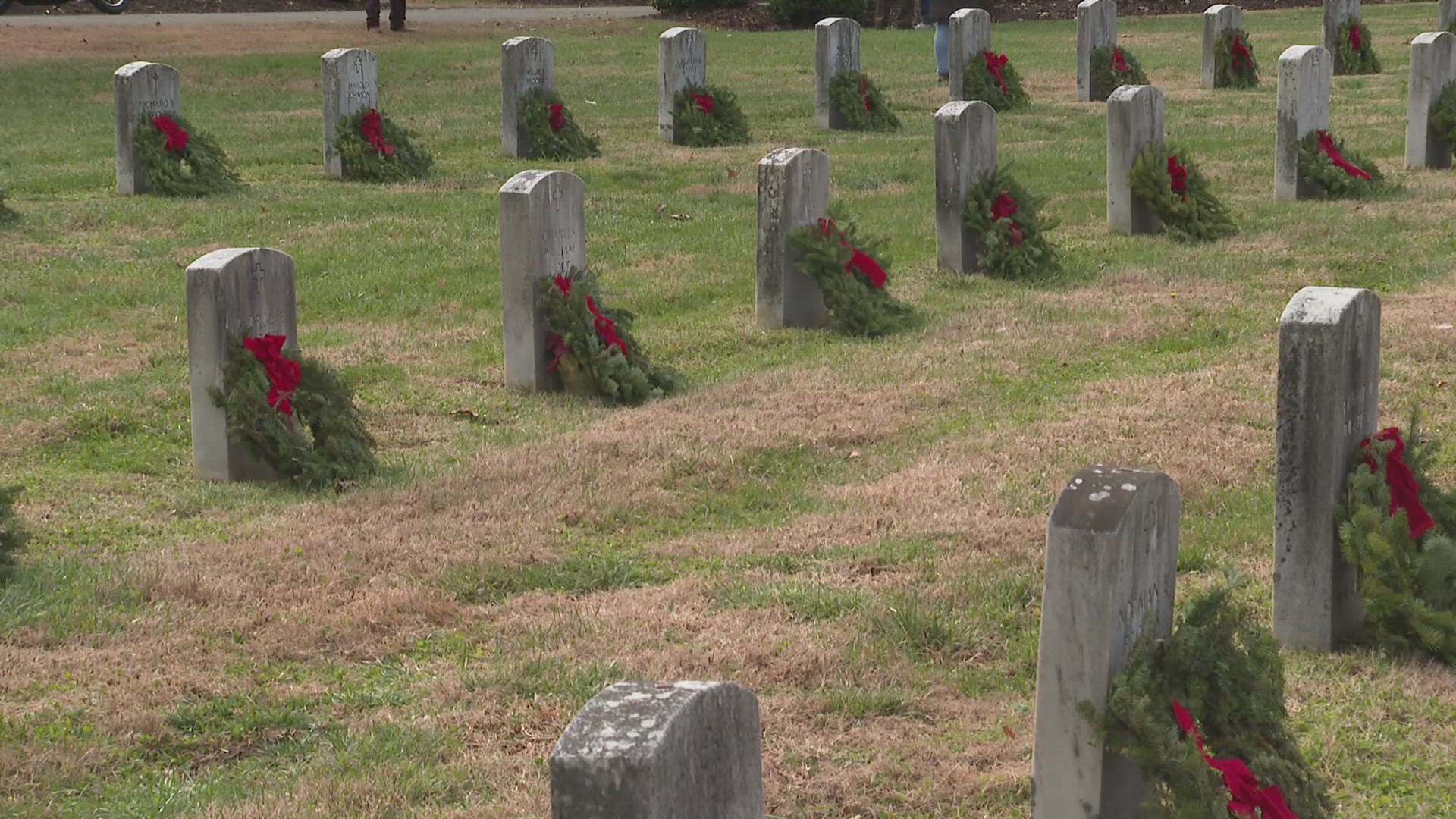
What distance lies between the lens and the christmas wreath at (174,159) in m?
14.5

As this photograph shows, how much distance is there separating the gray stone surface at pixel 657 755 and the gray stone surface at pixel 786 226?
24.0 ft

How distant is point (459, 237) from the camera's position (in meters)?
13.0

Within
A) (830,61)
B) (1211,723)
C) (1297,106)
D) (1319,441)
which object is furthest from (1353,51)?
(1211,723)

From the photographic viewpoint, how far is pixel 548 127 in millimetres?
16609

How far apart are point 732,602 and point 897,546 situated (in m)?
0.82

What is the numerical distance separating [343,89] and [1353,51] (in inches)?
519

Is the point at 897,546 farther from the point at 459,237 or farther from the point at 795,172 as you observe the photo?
the point at 459,237

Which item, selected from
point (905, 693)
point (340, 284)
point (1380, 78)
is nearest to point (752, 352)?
point (340, 284)

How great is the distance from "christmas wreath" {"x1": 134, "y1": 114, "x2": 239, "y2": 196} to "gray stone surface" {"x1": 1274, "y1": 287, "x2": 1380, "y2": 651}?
1095 centimetres

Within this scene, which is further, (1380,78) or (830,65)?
(1380,78)

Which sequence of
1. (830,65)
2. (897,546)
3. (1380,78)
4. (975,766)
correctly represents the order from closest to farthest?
(975,766) → (897,546) → (830,65) → (1380,78)

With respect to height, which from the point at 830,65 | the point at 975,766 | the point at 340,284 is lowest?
the point at 975,766

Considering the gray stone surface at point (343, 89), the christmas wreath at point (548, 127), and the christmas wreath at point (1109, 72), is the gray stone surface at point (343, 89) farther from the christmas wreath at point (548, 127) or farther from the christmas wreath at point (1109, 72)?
the christmas wreath at point (1109, 72)

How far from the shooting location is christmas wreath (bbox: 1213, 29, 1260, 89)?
21.3 metres
